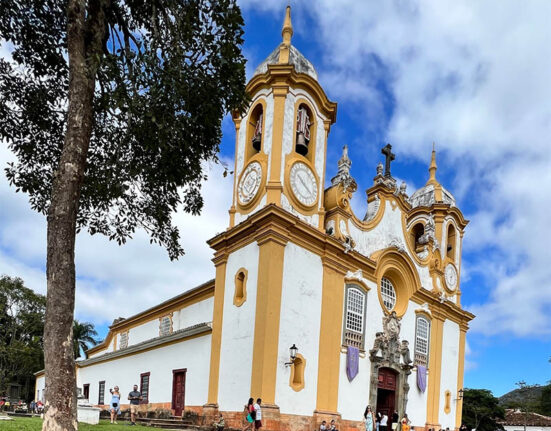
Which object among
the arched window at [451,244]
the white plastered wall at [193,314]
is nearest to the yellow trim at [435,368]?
the arched window at [451,244]

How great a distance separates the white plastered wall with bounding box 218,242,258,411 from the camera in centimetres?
1556

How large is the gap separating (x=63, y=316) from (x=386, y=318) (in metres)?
14.5

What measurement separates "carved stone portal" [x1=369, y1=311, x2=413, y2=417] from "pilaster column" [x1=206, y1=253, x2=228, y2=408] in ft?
17.8

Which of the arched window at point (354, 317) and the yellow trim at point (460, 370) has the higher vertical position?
the arched window at point (354, 317)

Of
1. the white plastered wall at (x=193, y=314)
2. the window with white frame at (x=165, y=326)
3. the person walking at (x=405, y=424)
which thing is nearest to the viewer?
the person walking at (x=405, y=424)

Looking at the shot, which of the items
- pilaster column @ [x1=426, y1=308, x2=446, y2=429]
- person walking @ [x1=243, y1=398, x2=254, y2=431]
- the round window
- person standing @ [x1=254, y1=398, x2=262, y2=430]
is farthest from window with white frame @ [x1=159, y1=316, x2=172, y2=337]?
person standing @ [x1=254, y1=398, x2=262, y2=430]

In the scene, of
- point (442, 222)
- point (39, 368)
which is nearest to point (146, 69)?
point (442, 222)

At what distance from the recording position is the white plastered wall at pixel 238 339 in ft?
51.1

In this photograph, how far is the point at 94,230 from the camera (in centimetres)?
1104

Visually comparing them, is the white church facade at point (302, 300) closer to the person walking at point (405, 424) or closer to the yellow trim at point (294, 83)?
the yellow trim at point (294, 83)

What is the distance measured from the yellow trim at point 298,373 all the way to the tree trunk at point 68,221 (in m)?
9.43

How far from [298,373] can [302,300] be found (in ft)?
7.05

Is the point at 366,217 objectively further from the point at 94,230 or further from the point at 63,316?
the point at 63,316

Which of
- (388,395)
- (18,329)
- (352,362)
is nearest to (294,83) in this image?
(352,362)
